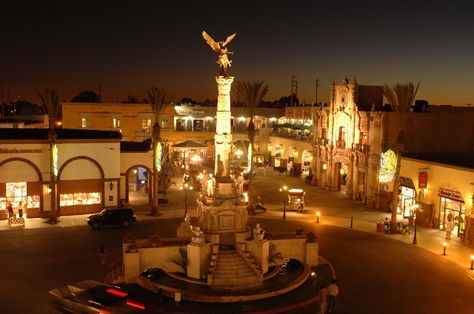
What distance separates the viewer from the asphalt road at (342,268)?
2219 centimetres

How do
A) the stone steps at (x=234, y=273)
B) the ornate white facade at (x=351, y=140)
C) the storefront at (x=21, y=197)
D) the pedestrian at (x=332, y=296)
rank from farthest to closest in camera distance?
the ornate white facade at (x=351, y=140) < the storefront at (x=21, y=197) < the stone steps at (x=234, y=273) < the pedestrian at (x=332, y=296)

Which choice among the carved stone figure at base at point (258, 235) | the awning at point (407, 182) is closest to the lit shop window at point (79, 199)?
the carved stone figure at base at point (258, 235)

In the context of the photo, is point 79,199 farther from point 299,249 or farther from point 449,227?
point 449,227

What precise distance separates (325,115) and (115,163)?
23.6 metres

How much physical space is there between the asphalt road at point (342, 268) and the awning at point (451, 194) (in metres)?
5.45

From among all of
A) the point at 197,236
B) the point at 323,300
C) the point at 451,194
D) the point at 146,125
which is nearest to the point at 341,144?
the point at 451,194

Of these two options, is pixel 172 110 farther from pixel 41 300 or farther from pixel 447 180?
pixel 41 300

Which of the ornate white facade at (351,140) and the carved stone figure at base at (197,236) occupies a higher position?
the ornate white facade at (351,140)

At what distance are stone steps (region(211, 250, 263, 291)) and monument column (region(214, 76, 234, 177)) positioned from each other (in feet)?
14.6

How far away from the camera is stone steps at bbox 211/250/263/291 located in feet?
75.3

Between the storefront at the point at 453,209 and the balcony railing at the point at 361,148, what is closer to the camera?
the storefront at the point at 453,209

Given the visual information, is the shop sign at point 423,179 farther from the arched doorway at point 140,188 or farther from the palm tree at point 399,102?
the arched doorway at point 140,188

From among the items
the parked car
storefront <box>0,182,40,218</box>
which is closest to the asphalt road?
the parked car

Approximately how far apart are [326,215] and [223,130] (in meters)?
17.9
